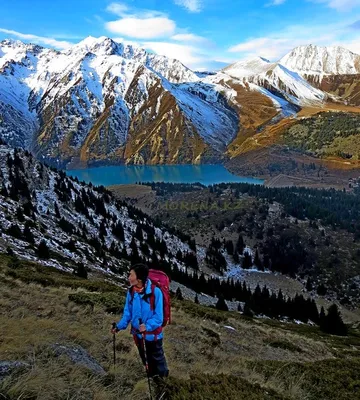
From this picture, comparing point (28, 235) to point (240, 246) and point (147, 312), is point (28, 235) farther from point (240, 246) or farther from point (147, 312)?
point (240, 246)

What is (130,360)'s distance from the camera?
11711mm

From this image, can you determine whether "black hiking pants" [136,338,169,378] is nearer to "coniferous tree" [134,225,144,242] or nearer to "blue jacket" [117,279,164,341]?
"blue jacket" [117,279,164,341]

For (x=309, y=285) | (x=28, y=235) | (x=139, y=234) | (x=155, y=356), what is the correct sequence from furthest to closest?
(x=309, y=285) < (x=139, y=234) < (x=28, y=235) < (x=155, y=356)

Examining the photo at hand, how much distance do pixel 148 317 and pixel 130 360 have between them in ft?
10.1

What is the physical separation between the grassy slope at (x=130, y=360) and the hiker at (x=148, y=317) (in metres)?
0.55

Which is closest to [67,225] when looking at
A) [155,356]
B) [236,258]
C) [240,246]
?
[155,356]

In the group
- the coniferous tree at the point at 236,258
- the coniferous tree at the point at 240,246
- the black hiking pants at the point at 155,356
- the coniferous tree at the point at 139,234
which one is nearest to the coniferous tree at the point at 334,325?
the black hiking pants at the point at 155,356

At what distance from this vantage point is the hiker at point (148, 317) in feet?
30.9

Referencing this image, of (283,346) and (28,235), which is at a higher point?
(283,346)

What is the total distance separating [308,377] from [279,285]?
496ft

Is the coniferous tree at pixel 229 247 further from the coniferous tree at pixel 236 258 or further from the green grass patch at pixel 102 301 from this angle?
the green grass patch at pixel 102 301

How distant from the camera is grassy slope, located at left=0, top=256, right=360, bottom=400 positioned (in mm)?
8352

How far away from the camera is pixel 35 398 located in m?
7.08

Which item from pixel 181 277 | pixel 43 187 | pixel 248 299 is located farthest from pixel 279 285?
pixel 43 187
